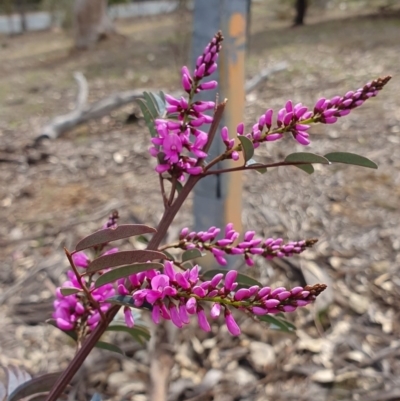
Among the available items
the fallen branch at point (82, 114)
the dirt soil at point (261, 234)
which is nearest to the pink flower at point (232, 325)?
the dirt soil at point (261, 234)

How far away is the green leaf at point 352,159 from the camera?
2.05ft

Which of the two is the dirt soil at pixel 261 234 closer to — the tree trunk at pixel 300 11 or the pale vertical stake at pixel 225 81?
the pale vertical stake at pixel 225 81

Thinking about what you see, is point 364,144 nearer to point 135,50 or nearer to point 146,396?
point 146,396

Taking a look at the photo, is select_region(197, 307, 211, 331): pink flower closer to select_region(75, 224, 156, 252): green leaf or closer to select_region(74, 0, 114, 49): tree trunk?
select_region(75, 224, 156, 252): green leaf

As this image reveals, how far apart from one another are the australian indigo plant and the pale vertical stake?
2.19 ft

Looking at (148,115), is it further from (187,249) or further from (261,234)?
(261,234)

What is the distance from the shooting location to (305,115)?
63 cm

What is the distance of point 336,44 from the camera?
7.31 m

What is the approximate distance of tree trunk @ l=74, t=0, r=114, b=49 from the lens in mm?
9641

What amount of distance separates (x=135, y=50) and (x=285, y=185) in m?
6.97

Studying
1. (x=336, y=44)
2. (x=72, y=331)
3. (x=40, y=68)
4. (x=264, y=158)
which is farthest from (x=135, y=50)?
(x=72, y=331)

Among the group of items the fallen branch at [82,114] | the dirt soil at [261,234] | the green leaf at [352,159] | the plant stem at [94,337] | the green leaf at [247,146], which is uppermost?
the green leaf at [247,146]

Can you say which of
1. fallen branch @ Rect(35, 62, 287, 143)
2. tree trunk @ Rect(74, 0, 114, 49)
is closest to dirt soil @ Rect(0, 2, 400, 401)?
fallen branch @ Rect(35, 62, 287, 143)

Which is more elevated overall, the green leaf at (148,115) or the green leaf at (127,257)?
the green leaf at (148,115)
